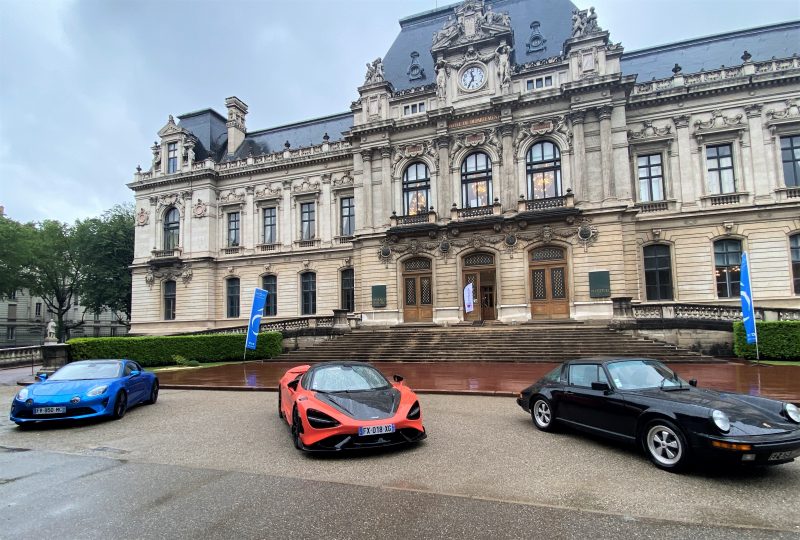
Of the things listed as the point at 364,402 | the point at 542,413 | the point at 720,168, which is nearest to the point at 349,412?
the point at 364,402

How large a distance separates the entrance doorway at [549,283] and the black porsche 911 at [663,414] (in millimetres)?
19614

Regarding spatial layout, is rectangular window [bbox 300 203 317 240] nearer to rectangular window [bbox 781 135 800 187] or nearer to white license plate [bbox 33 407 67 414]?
white license plate [bbox 33 407 67 414]

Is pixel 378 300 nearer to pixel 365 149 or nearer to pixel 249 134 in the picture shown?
pixel 365 149

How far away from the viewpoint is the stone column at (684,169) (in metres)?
27.6

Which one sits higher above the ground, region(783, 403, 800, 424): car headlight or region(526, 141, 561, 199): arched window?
region(526, 141, 561, 199): arched window

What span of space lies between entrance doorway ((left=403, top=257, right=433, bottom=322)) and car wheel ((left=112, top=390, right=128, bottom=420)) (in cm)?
2086

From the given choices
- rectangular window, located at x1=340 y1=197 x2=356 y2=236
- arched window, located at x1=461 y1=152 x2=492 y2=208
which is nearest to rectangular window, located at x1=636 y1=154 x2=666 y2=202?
arched window, located at x1=461 y1=152 x2=492 y2=208

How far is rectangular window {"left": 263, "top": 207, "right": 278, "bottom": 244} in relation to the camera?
3791 cm

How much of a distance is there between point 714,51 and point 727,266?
1410 cm

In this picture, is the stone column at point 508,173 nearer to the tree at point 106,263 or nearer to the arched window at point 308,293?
the arched window at point 308,293

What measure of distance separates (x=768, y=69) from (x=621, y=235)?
41.2 ft

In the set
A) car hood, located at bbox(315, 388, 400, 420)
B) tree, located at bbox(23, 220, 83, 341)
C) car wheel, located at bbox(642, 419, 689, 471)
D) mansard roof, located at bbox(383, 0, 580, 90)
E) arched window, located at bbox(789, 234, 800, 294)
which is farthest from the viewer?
tree, located at bbox(23, 220, 83, 341)

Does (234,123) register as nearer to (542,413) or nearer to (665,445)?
(542,413)

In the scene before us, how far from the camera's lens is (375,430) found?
6508 mm
